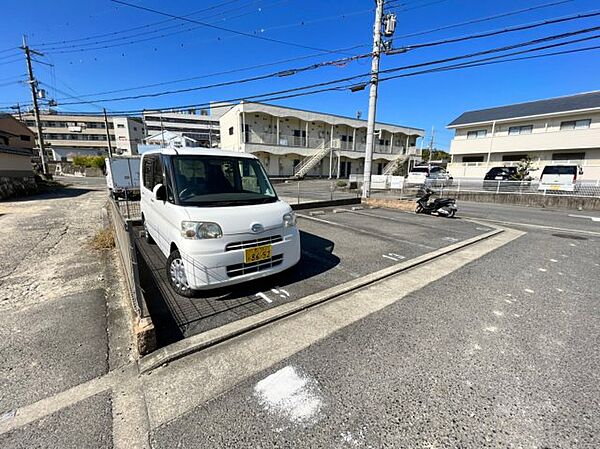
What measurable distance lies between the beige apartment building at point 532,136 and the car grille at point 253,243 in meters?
21.4

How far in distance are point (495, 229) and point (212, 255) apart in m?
7.80

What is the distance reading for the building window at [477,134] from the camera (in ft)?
79.2

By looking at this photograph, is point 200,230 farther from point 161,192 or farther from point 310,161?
point 310,161

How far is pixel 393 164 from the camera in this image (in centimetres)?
3384

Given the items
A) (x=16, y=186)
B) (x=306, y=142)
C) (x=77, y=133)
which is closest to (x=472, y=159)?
(x=306, y=142)

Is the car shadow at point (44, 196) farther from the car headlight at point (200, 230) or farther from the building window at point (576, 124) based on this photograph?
the building window at point (576, 124)

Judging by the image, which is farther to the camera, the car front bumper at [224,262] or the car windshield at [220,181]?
the car windshield at [220,181]

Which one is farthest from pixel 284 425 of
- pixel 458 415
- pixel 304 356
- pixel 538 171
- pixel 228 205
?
pixel 538 171

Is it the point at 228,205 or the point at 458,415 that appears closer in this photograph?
the point at 458,415

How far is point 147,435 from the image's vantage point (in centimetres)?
155

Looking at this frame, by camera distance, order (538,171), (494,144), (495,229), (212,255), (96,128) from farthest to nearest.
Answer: (96,128)
(494,144)
(538,171)
(495,229)
(212,255)

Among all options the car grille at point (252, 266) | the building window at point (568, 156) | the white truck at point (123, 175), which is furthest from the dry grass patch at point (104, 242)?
the building window at point (568, 156)

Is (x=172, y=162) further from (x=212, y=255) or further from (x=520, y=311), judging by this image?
(x=520, y=311)

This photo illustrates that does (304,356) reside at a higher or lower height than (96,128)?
lower
